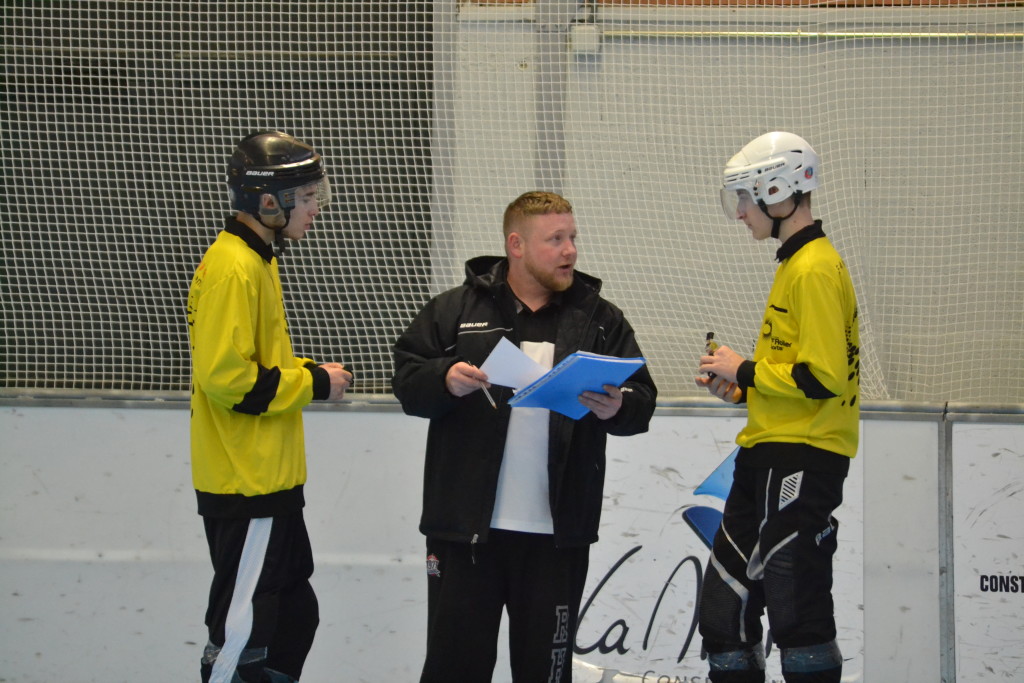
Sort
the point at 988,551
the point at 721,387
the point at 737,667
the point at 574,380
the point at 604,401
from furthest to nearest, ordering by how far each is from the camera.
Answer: the point at 988,551 < the point at 721,387 < the point at 737,667 < the point at 604,401 < the point at 574,380

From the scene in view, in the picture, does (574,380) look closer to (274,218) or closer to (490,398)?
(490,398)

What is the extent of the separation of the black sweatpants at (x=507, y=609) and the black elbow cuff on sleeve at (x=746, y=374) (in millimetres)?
714

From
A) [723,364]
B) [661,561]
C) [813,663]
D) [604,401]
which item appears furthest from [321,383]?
[661,561]

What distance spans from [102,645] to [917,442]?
345cm

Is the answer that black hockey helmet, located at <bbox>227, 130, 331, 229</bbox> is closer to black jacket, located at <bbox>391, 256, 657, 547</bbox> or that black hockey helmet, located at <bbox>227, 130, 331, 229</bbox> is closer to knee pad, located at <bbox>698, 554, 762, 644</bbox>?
black jacket, located at <bbox>391, 256, 657, 547</bbox>

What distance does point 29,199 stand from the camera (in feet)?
15.7

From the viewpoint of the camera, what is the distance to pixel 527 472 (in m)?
3.26

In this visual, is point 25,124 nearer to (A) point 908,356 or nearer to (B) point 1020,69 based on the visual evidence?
(A) point 908,356

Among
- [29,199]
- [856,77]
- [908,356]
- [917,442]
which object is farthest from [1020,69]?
[29,199]

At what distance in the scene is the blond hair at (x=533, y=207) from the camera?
3.35m

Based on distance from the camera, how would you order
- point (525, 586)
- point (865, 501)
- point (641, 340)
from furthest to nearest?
point (641, 340), point (865, 501), point (525, 586)

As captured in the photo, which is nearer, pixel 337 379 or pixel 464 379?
pixel 464 379

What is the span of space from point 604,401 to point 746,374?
460 mm

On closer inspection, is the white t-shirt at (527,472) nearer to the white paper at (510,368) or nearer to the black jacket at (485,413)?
the black jacket at (485,413)
